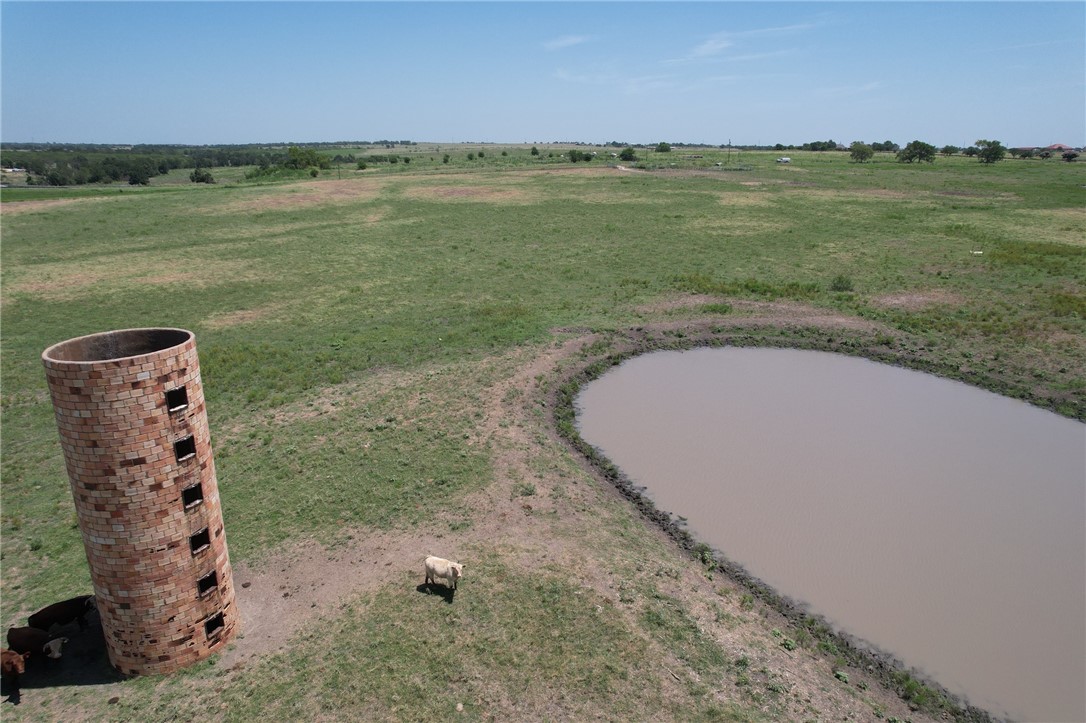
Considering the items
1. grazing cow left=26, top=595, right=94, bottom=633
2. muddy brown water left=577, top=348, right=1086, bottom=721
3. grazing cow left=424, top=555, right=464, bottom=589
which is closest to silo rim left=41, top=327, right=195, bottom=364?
grazing cow left=26, top=595, right=94, bottom=633

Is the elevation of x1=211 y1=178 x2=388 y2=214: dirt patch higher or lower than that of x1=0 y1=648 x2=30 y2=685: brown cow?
higher

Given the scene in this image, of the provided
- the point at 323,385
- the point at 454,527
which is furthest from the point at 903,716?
the point at 323,385

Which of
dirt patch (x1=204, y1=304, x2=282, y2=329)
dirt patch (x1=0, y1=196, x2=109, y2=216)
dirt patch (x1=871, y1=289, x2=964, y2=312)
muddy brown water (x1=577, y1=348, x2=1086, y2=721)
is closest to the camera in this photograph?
muddy brown water (x1=577, y1=348, x2=1086, y2=721)

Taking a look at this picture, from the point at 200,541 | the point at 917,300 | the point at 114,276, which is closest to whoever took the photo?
the point at 200,541

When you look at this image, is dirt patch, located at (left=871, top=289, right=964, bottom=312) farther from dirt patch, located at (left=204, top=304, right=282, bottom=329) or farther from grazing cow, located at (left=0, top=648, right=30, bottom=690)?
grazing cow, located at (left=0, top=648, right=30, bottom=690)

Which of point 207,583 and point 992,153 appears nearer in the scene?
point 207,583

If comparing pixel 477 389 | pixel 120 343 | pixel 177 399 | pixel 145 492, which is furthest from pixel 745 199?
pixel 145 492

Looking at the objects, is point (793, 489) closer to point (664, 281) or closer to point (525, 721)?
point (525, 721)

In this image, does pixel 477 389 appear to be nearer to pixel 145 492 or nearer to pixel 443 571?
pixel 443 571
